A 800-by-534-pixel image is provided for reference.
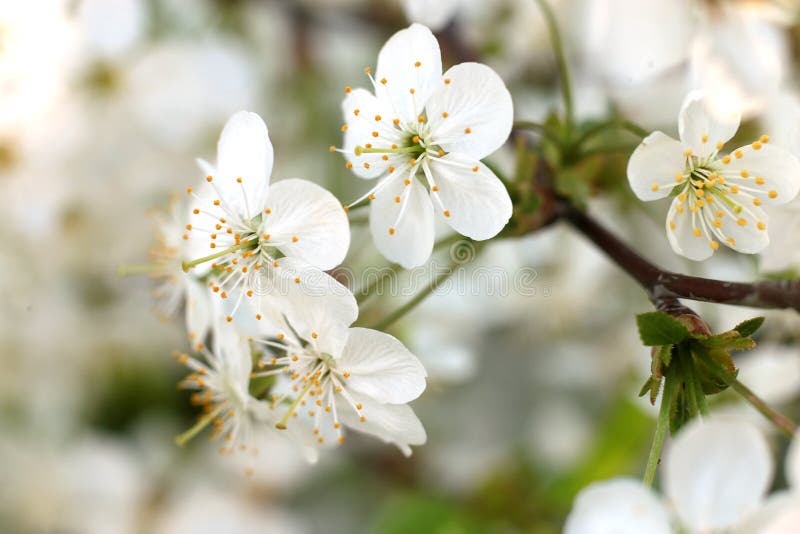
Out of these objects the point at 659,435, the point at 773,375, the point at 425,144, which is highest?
the point at 425,144

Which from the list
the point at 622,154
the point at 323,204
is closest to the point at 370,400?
the point at 323,204

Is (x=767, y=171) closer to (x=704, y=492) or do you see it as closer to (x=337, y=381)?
(x=704, y=492)

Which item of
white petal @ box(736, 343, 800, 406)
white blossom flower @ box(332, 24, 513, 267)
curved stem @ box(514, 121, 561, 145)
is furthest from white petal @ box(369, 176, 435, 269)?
white petal @ box(736, 343, 800, 406)

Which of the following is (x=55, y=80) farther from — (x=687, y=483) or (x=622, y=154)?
(x=687, y=483)

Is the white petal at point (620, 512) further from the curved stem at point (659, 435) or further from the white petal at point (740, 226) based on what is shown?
the white petal at point (740, 226)

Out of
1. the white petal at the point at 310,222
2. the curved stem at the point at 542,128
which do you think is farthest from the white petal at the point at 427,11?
the white petal at the point at 310,222

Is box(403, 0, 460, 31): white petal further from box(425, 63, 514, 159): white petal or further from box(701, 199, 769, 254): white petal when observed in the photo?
box(701, 199, 769, 254): white petal

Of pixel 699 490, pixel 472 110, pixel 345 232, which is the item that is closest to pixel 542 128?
pixel 472 110
